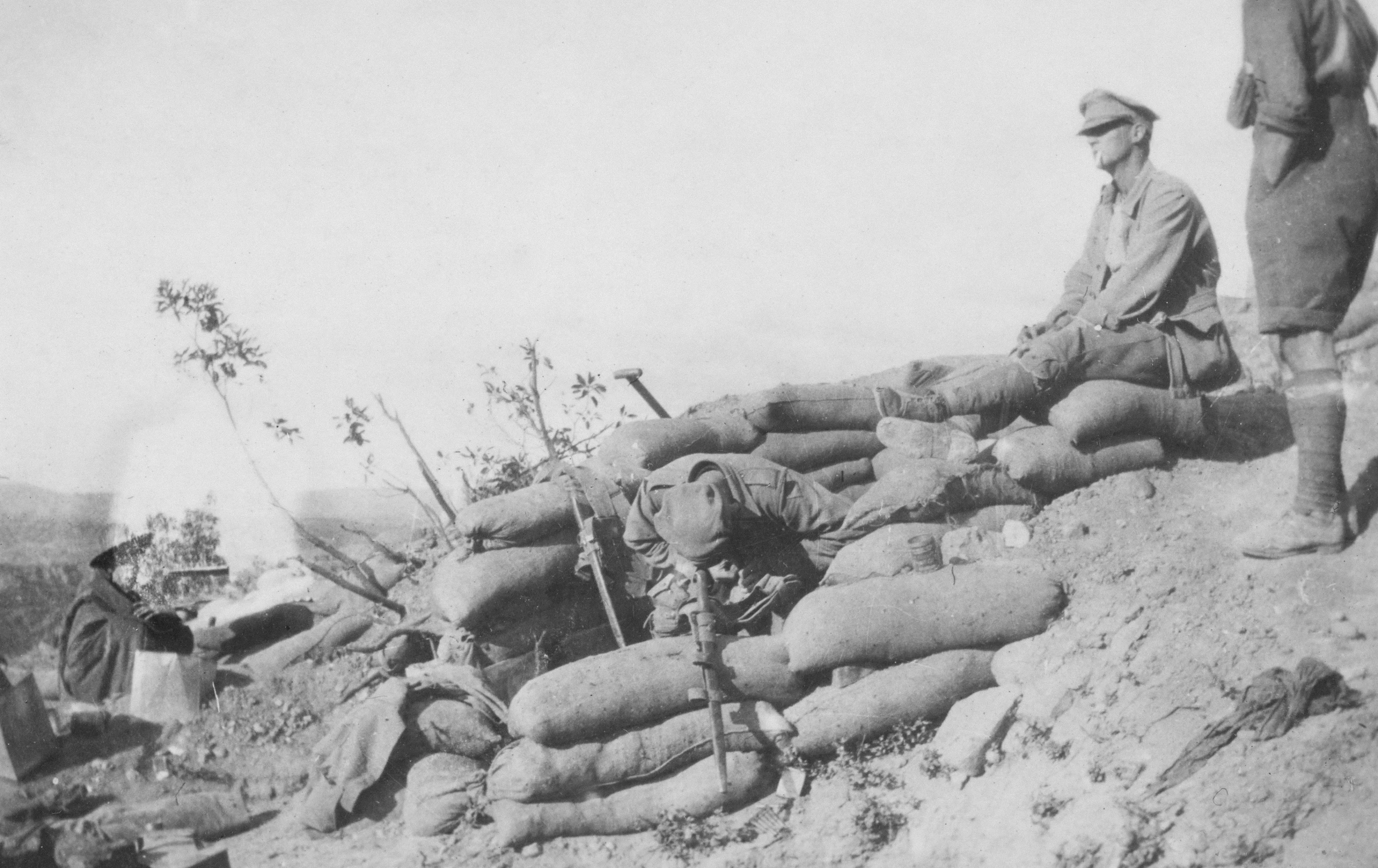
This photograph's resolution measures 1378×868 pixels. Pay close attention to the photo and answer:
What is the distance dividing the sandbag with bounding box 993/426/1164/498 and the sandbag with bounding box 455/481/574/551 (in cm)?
268

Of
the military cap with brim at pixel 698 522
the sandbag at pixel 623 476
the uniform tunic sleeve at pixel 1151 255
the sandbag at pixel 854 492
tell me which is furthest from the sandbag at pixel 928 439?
the sandbag at pixel 623 476

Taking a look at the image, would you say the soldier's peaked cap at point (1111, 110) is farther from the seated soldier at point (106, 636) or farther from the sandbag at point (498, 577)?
the seated soldier at point (106, 636)

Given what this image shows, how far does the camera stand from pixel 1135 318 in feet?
19.0

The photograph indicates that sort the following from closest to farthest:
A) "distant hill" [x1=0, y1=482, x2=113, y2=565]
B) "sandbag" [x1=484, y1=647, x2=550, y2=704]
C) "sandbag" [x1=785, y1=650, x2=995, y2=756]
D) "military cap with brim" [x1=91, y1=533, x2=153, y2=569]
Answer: "sandbag" [x1=785, y1=650, x2=995, y2=756], "sandbag" [x1=484, y1=647, x2=550, y2=704], "military cap with brim" [x1=91, y1=533, x2=153, y2=569], "distant hill" [x1=0, y1=482, x2=113, y2=565]

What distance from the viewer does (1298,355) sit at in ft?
13.0

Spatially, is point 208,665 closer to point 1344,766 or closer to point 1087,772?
point 1087,772

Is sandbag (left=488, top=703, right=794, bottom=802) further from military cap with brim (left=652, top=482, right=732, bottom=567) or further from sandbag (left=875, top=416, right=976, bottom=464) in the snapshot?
sandbag (left=875, top=416, right=976, bottom=464)

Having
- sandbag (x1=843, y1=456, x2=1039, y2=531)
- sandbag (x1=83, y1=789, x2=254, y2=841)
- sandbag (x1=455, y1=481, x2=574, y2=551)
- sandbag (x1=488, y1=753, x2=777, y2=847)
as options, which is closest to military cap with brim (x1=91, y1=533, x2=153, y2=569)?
sandbag (x1=83, y1=789, x2=254, y2=841)

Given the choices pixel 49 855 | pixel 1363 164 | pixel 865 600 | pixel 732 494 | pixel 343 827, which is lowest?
pixel 343 827

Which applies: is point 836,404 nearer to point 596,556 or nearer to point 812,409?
point 812,409

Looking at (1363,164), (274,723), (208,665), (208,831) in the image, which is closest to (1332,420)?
(1363,164)

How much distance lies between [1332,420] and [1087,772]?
5.78 feet

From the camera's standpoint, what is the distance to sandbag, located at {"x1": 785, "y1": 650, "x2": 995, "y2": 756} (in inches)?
183

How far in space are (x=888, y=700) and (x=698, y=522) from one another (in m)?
1.35
